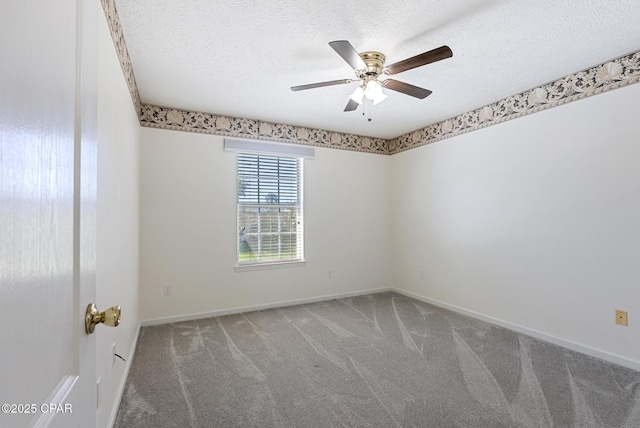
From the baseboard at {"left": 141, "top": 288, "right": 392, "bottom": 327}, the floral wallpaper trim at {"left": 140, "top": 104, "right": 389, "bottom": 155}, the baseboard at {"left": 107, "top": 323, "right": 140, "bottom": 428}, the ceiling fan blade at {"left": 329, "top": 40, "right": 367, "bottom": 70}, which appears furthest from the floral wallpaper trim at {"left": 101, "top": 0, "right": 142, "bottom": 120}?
the baseboard at {"left": 141, "top": 288, "right": 392, "bottom": 327}

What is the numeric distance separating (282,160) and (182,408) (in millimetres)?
3005

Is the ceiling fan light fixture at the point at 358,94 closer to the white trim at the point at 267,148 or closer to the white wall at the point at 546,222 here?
the white trim at the point at 267,148

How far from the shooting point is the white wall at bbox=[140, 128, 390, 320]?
3408 millimetres

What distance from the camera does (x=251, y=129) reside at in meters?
3.94

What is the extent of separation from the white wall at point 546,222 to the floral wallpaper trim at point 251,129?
41.8 inches

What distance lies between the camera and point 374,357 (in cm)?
261

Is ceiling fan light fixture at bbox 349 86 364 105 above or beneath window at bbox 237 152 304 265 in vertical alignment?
above

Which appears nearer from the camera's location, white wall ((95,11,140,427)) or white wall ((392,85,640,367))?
white wall ((95,11,140,427))

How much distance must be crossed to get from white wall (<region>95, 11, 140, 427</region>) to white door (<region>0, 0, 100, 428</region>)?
0.94 meters

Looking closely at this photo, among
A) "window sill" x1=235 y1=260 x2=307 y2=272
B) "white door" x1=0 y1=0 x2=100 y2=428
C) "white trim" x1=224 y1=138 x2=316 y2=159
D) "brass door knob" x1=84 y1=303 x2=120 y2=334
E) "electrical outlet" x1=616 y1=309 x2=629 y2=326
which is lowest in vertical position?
"electrical outlet" x1=616 y1=309 x2=629 y2=326

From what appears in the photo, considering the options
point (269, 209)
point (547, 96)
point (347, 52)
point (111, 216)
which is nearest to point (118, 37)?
point (111, 216)

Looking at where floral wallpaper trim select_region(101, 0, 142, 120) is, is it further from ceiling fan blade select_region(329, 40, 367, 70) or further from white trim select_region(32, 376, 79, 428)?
white trim select_region(32, 376, 79, 428)

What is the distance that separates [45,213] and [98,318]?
34 centimetres

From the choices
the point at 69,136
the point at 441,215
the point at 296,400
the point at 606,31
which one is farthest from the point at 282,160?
the point at 69,136
